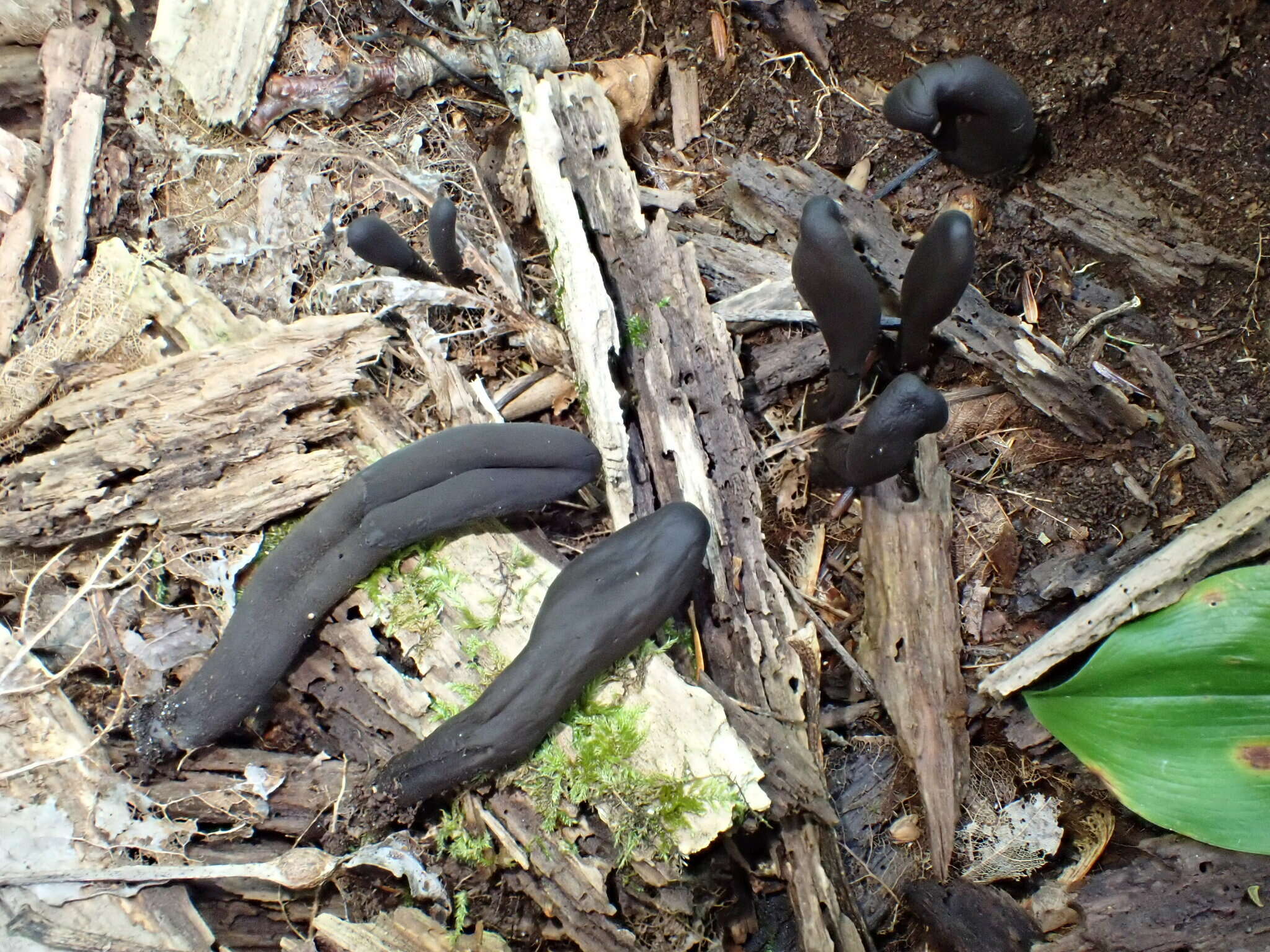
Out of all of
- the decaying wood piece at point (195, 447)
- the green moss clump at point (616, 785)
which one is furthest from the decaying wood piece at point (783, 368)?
the decaying wood piece at point (195, 447)

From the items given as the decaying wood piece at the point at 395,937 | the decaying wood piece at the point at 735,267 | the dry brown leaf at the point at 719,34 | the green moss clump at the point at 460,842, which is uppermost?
the dry brown leaf at the point at 719,34

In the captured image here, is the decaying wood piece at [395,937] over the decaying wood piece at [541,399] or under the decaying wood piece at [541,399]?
under

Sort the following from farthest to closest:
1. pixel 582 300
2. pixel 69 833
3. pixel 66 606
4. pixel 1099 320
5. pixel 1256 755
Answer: pixel 1099 320 < pixel 582 300 < pixel 66 606 < pixel 69 833 < pixel 1256 755

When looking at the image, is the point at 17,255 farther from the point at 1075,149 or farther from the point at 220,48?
the point at 1075,149

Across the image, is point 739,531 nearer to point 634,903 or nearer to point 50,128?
point 634,903

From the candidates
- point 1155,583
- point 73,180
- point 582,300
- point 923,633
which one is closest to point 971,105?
point 582,300

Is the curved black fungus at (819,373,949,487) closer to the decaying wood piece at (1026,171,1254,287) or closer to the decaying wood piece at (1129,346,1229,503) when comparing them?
the decaying wood piece at (1129,346,1229,503)

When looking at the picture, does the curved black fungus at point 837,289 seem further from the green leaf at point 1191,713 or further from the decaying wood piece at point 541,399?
the green leaf at point 1191,713

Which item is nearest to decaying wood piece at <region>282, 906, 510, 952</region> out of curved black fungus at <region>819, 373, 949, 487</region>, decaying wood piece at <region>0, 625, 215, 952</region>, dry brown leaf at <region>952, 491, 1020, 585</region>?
decaying wood piece at <region>0, 625, 215, 952</region>
